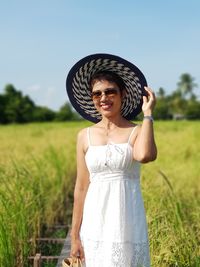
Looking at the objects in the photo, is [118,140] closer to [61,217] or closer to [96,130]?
[96,130]

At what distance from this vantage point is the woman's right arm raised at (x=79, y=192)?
216 centimetres

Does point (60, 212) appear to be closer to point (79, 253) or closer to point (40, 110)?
point (79, 253)

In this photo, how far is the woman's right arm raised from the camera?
7.09ft

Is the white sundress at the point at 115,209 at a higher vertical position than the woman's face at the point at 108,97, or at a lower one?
lower

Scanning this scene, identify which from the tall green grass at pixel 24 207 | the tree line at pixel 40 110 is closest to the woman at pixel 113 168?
the tall green grass at pixel 24 207

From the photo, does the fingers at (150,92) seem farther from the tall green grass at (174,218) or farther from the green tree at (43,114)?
the green tree at (43,114)

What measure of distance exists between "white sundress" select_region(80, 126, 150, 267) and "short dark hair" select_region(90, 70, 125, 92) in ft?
0.84

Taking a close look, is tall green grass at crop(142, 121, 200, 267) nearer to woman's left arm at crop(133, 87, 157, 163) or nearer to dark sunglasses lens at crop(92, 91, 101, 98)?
woman's left arm at crop(133, 87, 157, 163)

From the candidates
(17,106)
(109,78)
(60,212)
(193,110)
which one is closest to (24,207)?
(109,78)

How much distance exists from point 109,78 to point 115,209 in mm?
515

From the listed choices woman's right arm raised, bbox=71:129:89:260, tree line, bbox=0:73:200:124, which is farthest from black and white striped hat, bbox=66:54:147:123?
tree line, bbox=0:73:200:124

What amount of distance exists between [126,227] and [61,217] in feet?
11.0

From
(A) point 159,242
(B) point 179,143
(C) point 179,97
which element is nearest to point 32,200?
(A) point 159,242

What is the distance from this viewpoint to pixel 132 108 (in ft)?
7.37
